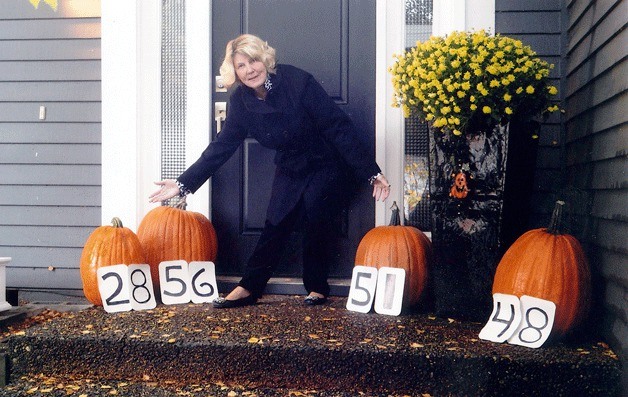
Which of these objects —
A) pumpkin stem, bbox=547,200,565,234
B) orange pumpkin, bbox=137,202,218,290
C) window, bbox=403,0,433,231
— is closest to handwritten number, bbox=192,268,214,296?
orange pumpkin, bbox=137,202,218,290

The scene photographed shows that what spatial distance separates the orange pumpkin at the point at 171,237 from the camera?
3094mm

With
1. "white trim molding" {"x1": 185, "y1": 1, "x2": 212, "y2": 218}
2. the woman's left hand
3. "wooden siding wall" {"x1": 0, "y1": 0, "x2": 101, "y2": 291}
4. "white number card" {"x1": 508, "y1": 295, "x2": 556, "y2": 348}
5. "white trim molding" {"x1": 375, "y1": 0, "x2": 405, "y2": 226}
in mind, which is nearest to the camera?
"white number card" {"x1": 508, "y1": 295, "x2": 556, "y2": 348}

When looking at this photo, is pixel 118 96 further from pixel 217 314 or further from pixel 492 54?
pixel 492 54

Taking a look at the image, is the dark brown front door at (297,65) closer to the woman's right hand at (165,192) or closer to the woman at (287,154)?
the woman at (287,154)

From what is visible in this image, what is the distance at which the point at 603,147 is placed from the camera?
2.33 m

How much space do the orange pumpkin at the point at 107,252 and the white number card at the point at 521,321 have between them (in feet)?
5.61

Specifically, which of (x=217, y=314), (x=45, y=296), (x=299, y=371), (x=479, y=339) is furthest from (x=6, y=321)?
(x=479, y=339)

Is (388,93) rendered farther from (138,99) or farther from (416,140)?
(138,99)

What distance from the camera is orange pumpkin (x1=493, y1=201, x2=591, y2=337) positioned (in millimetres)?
2242

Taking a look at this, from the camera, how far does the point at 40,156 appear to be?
3541mm

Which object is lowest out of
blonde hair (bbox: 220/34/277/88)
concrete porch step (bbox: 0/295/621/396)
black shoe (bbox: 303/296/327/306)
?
concrete porch step (bbox: 0/295/621/396)

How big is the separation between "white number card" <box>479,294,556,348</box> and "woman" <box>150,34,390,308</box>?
31.0 inches

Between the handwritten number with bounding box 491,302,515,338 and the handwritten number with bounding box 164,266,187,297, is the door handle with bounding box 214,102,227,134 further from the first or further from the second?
the handwritten number with bounding box 491,302,515,338

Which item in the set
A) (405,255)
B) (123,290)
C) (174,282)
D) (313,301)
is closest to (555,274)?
(405,255)
